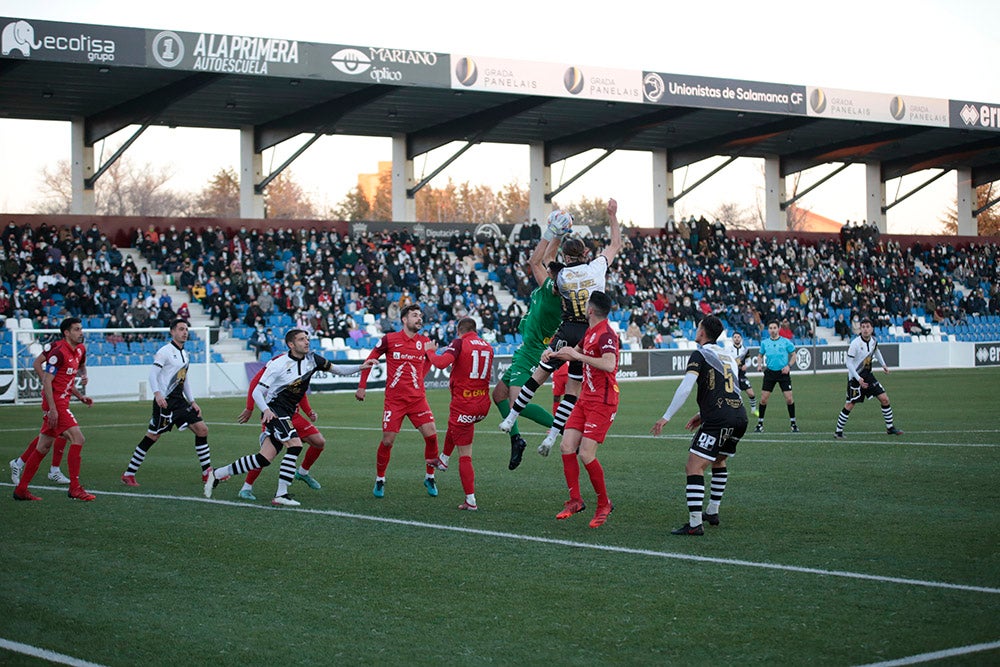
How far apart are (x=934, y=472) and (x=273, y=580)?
8825 mm

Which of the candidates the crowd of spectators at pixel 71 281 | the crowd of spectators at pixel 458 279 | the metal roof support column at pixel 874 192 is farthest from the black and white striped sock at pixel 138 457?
the metal roof support column at pixel 874 192

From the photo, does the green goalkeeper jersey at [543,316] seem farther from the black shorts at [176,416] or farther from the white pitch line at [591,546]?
the black shorts at [176,416]

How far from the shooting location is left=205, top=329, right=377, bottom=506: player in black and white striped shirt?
461 inches

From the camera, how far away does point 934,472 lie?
13383 mm

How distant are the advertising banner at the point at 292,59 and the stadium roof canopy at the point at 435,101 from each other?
4 centimetres

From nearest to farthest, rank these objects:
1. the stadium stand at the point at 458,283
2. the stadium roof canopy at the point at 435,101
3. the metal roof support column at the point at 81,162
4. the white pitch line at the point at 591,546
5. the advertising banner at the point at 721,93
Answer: the white pitch line at the point at 591,546 → the stadium roof canopy at the point at 435,101 → the stadium stand at the point at 458,283 → the metal roof support column at the point at 81,162 → the advertising banner at the point at 721,93

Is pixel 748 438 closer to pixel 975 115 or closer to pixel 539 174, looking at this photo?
pixel 539 174

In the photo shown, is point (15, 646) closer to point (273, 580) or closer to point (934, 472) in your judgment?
point (273, 580)

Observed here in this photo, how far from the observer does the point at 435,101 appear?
41594 millimetres

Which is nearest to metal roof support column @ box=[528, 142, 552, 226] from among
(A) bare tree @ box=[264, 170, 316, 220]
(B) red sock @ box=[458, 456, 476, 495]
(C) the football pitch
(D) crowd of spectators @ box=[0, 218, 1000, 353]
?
(D) crowd of spectators @ box=[0, 218, 1000, 353]

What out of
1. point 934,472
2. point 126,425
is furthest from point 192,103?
point 934,472

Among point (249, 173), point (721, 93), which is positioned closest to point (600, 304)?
point (721, 93)

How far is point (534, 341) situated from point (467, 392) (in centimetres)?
182

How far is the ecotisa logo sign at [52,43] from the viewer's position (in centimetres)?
3092
